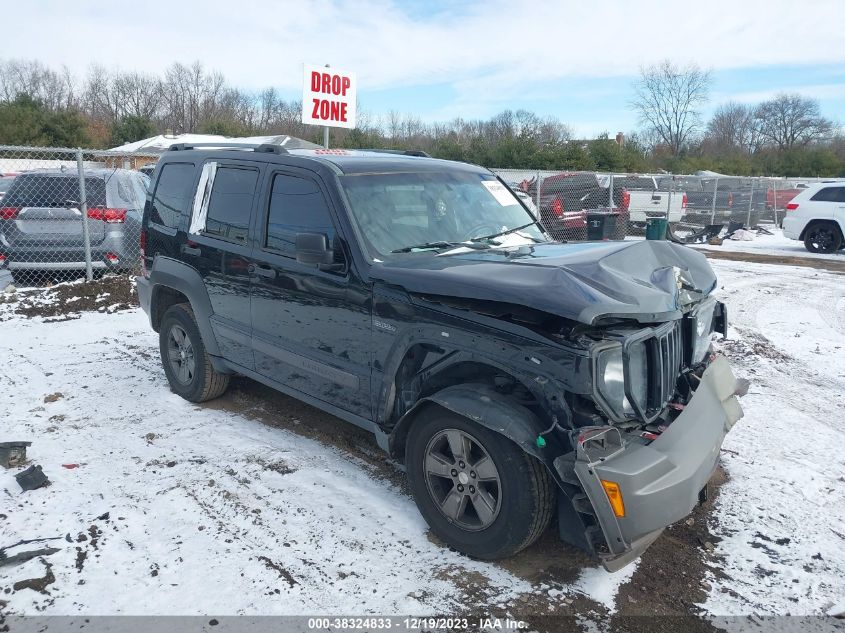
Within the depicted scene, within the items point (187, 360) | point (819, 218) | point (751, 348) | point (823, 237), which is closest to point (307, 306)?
point (187, 360)

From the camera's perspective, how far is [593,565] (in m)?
3.33

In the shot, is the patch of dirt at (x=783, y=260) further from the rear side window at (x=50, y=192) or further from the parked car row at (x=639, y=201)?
the rear side window at (x=50, y=192)

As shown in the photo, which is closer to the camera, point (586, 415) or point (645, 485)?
point (645, 485)

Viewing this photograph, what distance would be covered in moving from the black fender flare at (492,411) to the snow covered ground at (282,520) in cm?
76

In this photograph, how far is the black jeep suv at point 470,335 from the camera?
287cm

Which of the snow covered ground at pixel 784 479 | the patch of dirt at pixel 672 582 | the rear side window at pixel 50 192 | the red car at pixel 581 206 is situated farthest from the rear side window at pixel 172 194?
the red car at pixel 581 206

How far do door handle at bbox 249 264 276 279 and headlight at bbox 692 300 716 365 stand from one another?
103 inches

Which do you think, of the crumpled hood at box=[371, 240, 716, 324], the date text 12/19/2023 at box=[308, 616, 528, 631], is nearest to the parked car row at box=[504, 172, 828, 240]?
the crumpled hood at box=[371, 240, 716, 324]

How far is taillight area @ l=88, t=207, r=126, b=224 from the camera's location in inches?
381

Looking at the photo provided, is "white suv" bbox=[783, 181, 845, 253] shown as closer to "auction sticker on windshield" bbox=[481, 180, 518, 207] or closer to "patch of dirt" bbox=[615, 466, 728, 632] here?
"auction sticker on windshield" bbox=[481, 180, 518, 207]

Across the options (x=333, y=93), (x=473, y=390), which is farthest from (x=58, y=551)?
(x=333, y=93)

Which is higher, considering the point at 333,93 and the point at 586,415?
the point at 333,93

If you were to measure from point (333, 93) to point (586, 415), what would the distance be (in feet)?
30.5

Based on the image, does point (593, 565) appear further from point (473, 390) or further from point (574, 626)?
point (473, 390)
